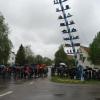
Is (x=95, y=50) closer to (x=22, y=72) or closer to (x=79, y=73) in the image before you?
(x=22, y=72)

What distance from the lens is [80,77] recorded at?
129 feet

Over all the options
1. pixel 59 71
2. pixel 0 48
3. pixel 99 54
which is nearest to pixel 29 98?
pixel 59 71

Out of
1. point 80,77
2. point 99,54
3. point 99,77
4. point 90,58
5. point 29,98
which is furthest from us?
point 90,58

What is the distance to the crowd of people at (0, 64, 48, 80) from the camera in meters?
46.1

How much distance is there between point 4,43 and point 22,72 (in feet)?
121

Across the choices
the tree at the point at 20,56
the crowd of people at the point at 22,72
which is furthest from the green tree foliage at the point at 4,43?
the tree at the point at 20,56

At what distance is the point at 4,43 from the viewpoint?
83250 mm

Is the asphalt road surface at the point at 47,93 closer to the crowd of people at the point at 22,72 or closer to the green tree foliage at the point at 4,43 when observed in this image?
the crowd of people at the point at 22,72

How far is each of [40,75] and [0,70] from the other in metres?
7.26

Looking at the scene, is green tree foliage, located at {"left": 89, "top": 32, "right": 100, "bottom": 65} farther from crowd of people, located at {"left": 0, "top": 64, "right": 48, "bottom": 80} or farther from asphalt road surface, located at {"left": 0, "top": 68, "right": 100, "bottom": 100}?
asphalt road surface, located at {"left": 0, "top": 68, "right": 100, "bottom": 100}

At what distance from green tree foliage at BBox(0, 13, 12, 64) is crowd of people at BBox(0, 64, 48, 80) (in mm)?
30983

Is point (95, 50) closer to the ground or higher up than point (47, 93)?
higher up

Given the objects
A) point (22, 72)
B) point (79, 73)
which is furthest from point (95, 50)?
point (79, 73)

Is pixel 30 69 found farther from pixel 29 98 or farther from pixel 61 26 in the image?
pixel 29 98
